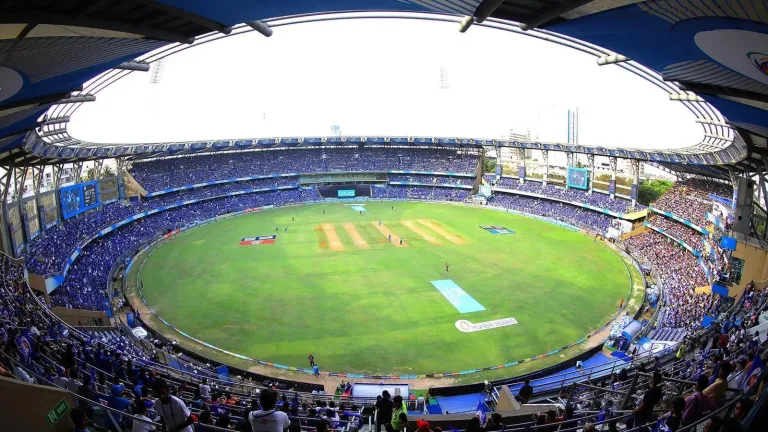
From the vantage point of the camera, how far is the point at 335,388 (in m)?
20.0

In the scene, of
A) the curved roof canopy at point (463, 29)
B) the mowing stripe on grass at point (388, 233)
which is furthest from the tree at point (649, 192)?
the curved roof canopy at point (463, 29)

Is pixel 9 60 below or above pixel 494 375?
above

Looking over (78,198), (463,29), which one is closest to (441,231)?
(78,198)

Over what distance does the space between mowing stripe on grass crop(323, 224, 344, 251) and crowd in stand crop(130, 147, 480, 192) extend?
21828mm

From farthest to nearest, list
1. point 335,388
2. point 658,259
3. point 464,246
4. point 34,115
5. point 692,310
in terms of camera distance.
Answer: point 464,246
point 658,259
point 692,310
point 335,388
point 34,115

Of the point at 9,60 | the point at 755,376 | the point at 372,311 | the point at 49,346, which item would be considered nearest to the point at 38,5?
the point at 9,60

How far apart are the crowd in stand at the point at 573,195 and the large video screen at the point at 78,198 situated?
52.1m

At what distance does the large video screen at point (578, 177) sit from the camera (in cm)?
5728

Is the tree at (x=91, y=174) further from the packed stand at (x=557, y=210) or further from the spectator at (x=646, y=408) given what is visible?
the spectator at (x=646, y=408)

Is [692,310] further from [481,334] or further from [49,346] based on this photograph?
[49,346]

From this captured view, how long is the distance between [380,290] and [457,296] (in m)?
5.52

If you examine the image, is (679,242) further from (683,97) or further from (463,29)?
(463,29)

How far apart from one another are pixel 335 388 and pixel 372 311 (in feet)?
28.4

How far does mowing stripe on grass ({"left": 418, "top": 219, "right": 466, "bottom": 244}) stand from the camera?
151ft
